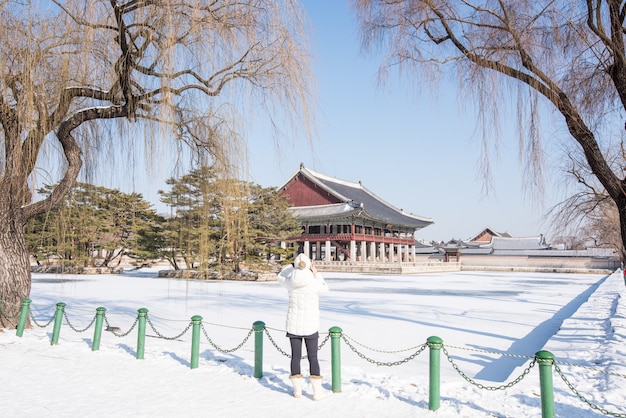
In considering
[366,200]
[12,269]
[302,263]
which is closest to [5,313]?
[12,269]

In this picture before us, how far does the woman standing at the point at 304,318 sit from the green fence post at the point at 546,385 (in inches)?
71.6

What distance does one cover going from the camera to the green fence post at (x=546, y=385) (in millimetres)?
3268

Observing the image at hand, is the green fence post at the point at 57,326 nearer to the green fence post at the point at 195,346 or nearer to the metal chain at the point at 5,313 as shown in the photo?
the metal chain at the point at 5,313

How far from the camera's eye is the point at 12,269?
691cm

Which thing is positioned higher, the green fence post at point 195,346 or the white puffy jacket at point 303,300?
the white puffy jacket at point 303,300

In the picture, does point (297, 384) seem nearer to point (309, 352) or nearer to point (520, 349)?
point (309, 352)

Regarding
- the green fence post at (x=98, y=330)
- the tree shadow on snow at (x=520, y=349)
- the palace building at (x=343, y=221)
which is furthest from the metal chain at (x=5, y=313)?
the palace building at (x=343, y=221)

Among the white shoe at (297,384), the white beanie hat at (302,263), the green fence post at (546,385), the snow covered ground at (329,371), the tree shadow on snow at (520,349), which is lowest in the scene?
the tree shadow on snow at (520,349)

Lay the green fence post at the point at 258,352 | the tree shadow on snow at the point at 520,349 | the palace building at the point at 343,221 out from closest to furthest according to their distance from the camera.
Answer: the green fence post at the point at 258,352, the tree shadow on snow at the point at 520,349, the palace building at the point at 343,221

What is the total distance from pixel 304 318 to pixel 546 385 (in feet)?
6.54

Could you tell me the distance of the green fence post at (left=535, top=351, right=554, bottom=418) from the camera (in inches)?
129

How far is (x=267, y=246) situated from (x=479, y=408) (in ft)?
67.8

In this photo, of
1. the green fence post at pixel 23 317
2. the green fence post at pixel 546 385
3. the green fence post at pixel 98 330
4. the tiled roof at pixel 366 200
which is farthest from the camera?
the tiled roof at pixel 366 200

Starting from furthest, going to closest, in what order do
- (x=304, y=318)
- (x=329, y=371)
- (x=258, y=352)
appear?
(x=329, y=371), (x=258, y=352), (x=304, y=318)
